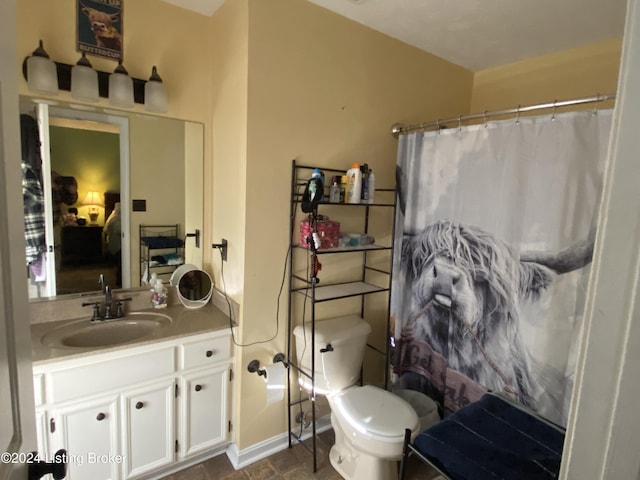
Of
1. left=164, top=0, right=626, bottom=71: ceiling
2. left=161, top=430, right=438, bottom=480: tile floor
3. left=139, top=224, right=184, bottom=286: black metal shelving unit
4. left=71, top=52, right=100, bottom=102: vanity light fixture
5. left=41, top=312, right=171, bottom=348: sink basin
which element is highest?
left=164, top=0, right=626, bottom=71: ceiling

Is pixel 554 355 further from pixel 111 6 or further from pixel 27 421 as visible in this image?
pixel 111 6

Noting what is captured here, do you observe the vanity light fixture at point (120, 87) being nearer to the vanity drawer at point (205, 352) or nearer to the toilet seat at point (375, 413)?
the vanity drawer at point (205, 352)

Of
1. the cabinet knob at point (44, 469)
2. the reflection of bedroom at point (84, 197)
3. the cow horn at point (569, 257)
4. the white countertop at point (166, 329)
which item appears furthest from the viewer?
the reflection of bedroom at point (84, 197)

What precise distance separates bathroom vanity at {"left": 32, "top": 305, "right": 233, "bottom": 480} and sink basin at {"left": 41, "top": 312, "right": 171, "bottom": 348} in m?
0.04

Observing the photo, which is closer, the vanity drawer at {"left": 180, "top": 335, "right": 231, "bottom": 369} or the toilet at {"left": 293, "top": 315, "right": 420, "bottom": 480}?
the toilet at {"left": 293, "top": 315, "right": 420, "bottom": 480}

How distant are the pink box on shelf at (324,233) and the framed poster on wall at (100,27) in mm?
1313

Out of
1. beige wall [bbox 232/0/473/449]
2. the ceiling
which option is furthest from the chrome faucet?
the ceiling

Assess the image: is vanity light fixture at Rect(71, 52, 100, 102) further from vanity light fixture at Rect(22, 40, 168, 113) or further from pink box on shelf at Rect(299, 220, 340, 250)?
pink box on shelf at Rect(299, 220, 340, 250)

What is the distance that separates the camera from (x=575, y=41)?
6.70 feet

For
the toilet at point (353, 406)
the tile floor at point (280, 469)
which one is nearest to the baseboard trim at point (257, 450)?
the tile floor at point (280, 469)

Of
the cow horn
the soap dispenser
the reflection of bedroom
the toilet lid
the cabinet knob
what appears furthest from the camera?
the soap dispenser

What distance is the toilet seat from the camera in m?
1.62

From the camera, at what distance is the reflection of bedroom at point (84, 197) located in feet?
5.71

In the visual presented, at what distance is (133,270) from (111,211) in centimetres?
35
